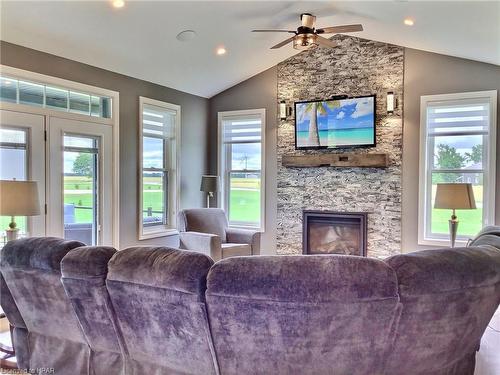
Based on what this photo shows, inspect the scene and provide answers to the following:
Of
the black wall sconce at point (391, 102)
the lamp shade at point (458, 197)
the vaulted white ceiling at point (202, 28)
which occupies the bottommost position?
the lamp shade at point (458, 197)

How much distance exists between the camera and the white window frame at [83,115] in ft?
12.5

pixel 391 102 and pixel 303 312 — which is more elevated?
pixel 391 102

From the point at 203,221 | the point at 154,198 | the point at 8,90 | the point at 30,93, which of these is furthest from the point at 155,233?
the point at 8,90

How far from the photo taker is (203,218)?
531 cm

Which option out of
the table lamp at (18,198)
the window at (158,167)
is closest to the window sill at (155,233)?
the window at (158,167)

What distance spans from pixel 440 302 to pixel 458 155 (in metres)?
3.87

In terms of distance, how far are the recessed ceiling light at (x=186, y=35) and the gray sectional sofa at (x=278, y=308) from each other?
3.10m

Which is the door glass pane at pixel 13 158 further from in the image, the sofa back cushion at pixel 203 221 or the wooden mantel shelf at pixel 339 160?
the wooden mantel shelf at pixel 339 160

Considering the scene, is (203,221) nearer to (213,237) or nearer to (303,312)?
(213,237)

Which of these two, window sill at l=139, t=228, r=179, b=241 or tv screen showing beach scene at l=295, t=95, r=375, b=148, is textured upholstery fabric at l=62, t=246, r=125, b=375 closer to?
window sill at l=139, t=228, r=179, b=241

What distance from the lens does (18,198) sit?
9.27 feet

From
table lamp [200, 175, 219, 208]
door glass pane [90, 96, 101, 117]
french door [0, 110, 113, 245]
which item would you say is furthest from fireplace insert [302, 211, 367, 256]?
door glass pane [90, 96, 101, 117]

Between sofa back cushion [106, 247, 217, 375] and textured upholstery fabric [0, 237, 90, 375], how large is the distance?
39 cm

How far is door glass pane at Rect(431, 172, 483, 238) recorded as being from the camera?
4918 millimetres
